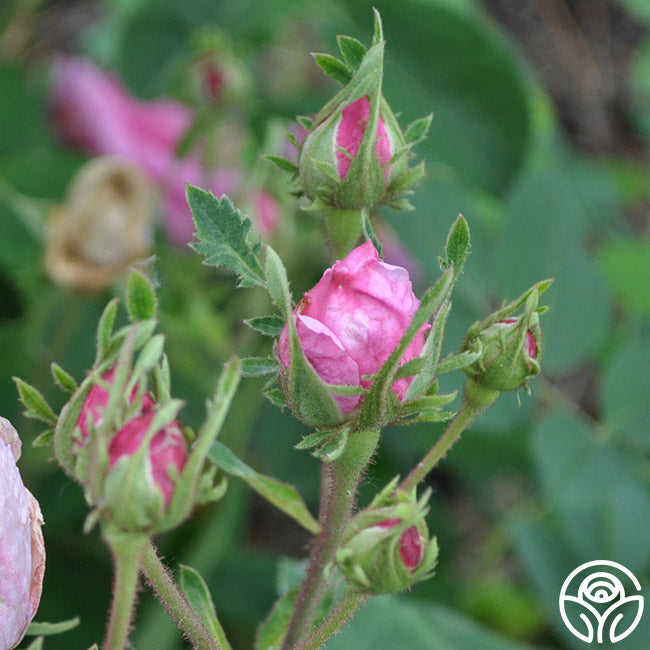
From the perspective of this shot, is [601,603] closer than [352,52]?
No

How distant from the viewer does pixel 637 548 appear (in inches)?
34.5

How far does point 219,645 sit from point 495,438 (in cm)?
69

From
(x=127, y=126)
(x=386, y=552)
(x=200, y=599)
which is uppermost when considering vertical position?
(x=386, y=552)

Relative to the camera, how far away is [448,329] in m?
0.87

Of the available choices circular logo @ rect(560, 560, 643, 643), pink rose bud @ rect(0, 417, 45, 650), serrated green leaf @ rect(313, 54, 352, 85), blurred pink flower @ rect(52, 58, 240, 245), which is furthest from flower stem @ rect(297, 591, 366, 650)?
blurred pink flower @ rect(52, 58, 240, 245)

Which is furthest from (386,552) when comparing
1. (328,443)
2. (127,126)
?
(127,126)

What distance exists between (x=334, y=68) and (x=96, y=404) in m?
0.19

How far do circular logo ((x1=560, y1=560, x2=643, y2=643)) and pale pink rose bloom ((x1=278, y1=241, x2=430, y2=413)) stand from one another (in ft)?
1.54

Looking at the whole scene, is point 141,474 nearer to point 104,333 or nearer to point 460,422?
point 104,333

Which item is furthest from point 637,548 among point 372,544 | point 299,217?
point 372,544

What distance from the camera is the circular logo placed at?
85 centimetres

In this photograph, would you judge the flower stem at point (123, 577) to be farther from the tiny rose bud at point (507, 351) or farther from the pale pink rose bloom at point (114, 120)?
the pale pink rose bloom at point (114, 120)

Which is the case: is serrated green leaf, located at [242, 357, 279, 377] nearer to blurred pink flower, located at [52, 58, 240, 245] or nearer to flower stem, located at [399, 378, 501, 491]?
flower stem, located at [399, 378, 501, 491]

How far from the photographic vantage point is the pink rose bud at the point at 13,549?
17.1 inches
